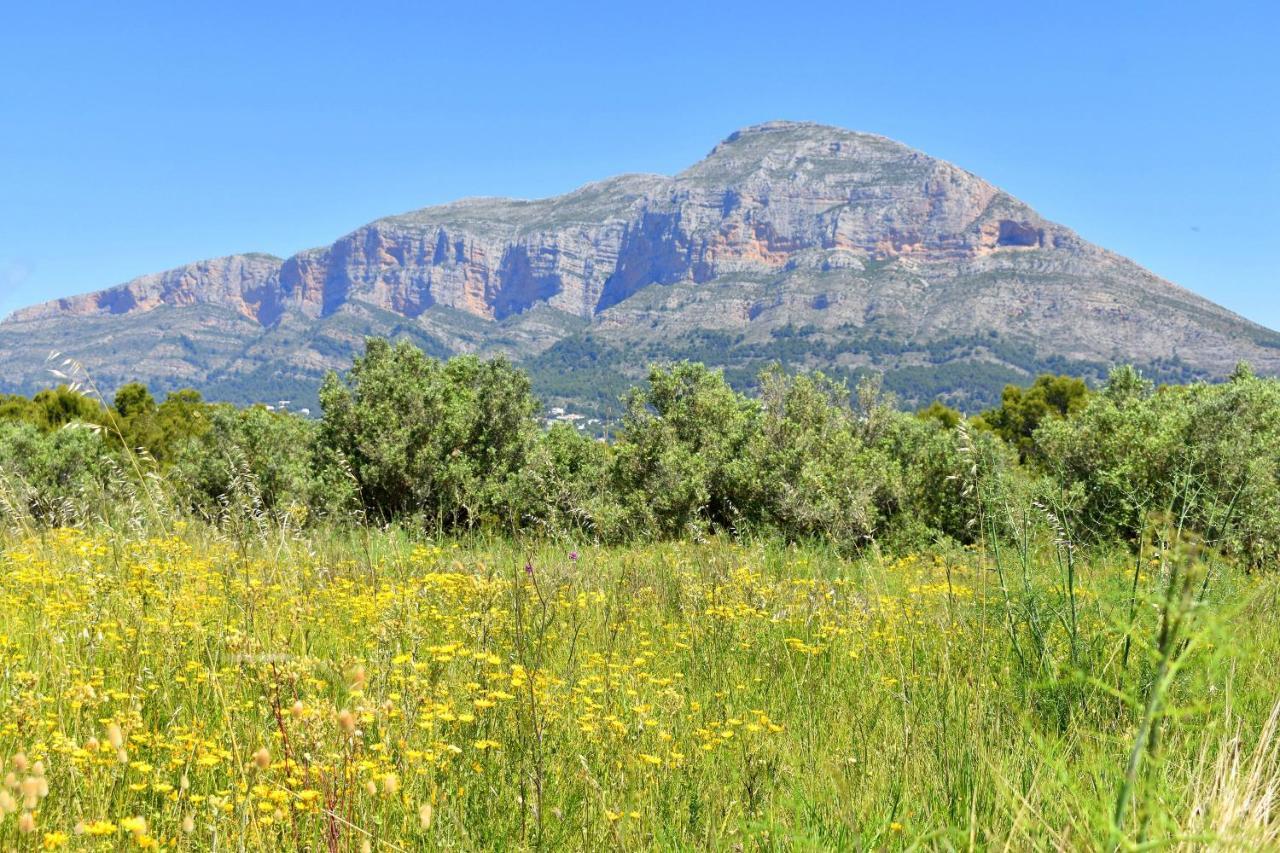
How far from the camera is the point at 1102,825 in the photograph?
1497mm

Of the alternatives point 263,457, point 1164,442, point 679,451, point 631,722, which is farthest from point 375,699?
point 263,457

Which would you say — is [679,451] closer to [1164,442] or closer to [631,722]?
[1164,442]

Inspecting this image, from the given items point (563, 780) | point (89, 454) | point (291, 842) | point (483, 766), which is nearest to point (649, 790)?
point (563, 780)

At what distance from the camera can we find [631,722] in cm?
370

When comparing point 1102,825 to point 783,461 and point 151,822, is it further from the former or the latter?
point 783,461

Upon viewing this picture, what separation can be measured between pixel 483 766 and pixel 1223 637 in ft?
8.88

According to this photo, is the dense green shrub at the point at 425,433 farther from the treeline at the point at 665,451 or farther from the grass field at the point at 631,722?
the grass field at the point at 631,722

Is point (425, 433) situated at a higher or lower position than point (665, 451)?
higher

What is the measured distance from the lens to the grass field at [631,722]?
7.23 feet

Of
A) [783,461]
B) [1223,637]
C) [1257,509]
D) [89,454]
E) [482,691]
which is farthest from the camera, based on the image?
[89,454]

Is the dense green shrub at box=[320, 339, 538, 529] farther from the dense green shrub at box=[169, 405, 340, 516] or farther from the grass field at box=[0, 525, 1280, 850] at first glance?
the grass field at box=[0, 525, 1280, 850]

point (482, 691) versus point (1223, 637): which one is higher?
point (1223, 637)

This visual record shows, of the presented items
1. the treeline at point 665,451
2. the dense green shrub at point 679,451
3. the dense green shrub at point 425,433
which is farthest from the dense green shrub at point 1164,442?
the dense green shrub at point 425,433

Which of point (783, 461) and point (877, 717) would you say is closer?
point (877, 717)
